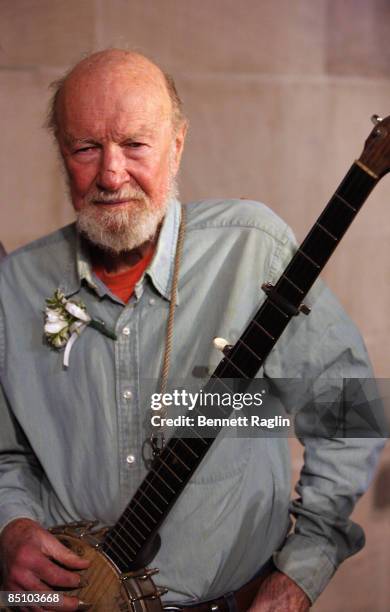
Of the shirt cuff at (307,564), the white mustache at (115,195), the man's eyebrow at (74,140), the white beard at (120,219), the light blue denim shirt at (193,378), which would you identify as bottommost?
the shirt cuff at (307,564)

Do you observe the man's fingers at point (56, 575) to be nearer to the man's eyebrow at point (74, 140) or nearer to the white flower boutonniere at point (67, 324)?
the white flower boutonniere at point (67, 324)

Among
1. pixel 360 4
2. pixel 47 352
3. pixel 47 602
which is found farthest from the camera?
pixel 360 4

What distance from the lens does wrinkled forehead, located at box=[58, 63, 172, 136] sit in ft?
4.24

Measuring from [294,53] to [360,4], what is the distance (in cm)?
20

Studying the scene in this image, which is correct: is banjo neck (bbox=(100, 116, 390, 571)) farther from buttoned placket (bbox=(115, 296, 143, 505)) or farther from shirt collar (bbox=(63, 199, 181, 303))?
shirt collar (bbox=(63, 199, 181, 303))

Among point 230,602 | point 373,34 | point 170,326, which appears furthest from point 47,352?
point 373,34

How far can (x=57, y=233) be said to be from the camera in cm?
154

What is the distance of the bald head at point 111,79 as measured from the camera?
131 centimetres

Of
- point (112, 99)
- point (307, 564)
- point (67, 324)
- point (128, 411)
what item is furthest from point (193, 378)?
point (112, 99)

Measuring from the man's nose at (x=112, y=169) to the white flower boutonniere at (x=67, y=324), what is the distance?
23 centimetres

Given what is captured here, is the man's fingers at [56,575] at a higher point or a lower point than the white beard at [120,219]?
lower

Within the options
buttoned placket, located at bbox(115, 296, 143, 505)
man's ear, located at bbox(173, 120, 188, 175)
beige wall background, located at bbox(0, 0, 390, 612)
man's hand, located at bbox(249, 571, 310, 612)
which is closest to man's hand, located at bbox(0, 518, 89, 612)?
buttoned placket, located at bbox(115, 296, 143, 505)

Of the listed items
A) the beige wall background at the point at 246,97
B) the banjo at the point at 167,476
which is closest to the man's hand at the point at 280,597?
the banjo at the point at 167,476

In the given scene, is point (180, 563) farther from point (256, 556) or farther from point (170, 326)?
point (170, 326)
